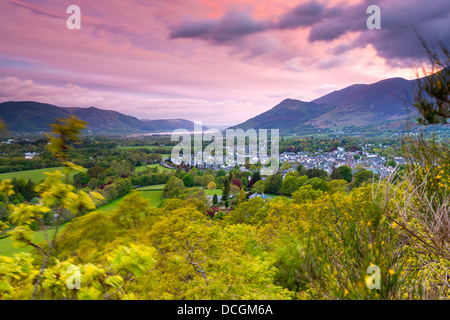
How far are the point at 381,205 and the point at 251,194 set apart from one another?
31.6 metres

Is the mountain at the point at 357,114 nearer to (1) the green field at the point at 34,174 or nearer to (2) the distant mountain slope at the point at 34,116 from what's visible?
(1) the green field at the point at 34,174

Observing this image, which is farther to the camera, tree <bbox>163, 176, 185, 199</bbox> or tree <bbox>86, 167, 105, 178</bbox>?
tree <bbox>163, 176, 185, 199</bbox>

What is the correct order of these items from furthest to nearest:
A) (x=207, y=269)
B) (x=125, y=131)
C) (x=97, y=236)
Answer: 1. (x=125, y=131)
2. (x=97, y=236)
3. (x=207, y=269)

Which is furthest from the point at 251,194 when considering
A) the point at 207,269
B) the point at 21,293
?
the point at 21,293

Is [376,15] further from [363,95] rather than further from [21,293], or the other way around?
[363,95]

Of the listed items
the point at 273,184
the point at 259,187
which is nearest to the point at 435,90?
the point at 259,187

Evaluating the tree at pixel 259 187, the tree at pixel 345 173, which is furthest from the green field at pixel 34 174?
the tree at pixel 345 173

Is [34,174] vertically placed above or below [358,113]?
below

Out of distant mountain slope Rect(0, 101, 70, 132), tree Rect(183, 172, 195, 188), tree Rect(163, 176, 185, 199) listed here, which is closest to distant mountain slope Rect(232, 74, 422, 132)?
tree Rect(183, 172, 195, 188)

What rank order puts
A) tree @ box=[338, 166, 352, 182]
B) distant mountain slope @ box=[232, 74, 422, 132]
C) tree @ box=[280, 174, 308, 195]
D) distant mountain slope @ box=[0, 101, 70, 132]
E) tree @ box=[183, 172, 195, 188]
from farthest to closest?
1. distant mountain slope @ box=[232, 74, 422, 132]
2. tree @ box=[183, 172, 195, 188]
3. tree @ box=[338, 166, 352, 182]
4. tree @ box=[280, 174, 308, 195]
5. distant mountain slope @ box=[0, 101, 70, 132]

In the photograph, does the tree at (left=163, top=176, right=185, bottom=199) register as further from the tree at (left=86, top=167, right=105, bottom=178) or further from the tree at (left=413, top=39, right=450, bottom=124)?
the tree at (left=413, top=39, right=450, bottom=124)

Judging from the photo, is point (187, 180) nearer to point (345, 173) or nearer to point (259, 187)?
point (259, 187)

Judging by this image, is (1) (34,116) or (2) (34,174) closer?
(1) (34,116)

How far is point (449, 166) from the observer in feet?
14.7
